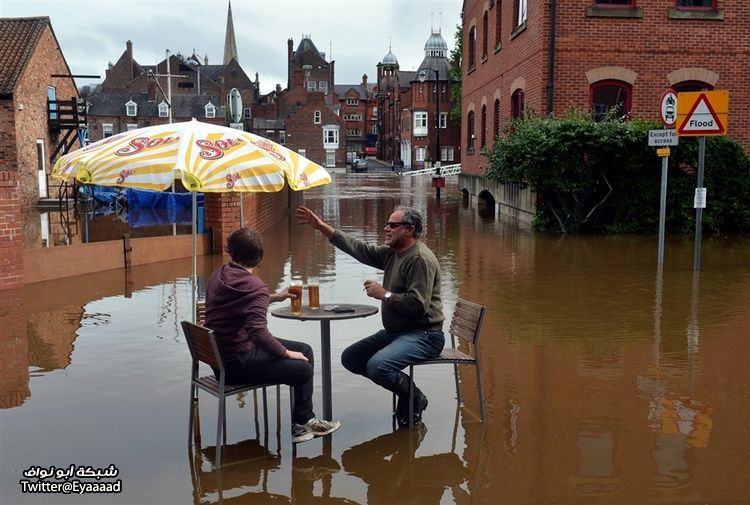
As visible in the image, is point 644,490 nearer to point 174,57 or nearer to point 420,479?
point 420,479

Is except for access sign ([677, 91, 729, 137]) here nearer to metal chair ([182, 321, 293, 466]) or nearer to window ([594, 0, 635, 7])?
window ([594, 0, 635, 7])

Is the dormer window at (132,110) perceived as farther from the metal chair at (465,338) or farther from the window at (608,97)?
the metal chair at (465,338)

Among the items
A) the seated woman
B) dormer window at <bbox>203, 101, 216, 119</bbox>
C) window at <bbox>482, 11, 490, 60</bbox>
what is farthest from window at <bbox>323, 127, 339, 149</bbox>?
the seated woman

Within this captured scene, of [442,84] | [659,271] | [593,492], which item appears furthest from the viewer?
[442,84]

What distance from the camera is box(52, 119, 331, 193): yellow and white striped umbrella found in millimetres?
5812

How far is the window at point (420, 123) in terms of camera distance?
272ft

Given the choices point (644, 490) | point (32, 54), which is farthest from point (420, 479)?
point (32, 54)

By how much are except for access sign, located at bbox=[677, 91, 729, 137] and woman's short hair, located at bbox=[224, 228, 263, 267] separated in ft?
28.7

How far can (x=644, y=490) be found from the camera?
4512 mm

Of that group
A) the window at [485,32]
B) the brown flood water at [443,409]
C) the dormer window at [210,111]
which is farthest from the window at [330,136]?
the brown flood water at [443,409]

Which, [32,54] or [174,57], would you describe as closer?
[32,54]

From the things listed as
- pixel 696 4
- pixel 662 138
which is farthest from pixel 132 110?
pixel 662 138

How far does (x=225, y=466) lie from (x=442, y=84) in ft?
262

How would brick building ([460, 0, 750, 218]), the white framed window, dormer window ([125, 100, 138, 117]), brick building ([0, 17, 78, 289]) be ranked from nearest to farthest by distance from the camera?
brick building ([460, 0, 750, 218]) < brick building ([0, 17, 78, 289]) < dormer window ([125, 100, 138, 117]) < the white framed window
